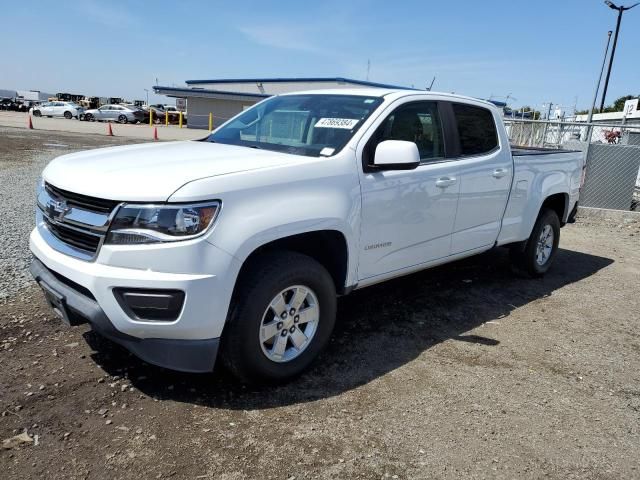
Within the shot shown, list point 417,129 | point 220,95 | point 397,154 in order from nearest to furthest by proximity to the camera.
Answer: point 397,154 < point 417,129 < point 220,95

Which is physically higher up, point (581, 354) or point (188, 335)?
point (188, 335)

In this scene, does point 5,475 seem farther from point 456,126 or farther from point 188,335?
point 456,126

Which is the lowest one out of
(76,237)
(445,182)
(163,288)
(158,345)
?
(158,345)

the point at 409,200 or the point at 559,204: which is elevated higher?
the point at 409,200

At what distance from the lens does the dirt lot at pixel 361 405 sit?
2.65m

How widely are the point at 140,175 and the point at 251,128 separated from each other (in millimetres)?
1606

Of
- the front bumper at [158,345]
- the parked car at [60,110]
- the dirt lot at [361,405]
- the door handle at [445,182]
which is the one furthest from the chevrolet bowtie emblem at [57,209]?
the parked car at [60,110]

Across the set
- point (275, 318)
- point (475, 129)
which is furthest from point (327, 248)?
point (475, 129)

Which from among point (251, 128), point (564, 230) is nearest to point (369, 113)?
point (251, 128)

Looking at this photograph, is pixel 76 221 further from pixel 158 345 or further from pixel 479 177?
pixel 479 177

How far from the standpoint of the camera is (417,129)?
418 centimetres

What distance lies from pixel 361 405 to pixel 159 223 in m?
1.60

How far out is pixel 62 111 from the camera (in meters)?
42.3

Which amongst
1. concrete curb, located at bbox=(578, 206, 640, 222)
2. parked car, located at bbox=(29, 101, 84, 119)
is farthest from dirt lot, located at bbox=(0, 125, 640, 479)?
parked car, located at bbox=(29, 101, 84, 119)
